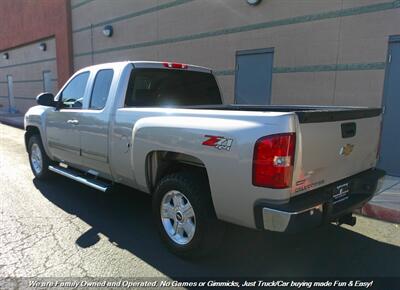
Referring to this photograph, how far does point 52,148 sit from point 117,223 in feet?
6.86

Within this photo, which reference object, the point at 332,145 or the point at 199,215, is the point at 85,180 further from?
the point at 332,145

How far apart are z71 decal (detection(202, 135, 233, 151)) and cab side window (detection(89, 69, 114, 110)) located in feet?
6.61

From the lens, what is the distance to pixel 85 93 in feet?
16.3

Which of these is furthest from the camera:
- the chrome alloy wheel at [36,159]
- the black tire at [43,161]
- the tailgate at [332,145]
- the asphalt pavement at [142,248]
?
the chrome alloy wheel at [36,159]

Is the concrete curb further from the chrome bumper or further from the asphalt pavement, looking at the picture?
the chrome bumper

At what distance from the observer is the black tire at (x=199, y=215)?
3.27m

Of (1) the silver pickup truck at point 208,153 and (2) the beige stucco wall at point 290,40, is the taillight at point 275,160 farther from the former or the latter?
(2) the beige stucco wall at point 290,40

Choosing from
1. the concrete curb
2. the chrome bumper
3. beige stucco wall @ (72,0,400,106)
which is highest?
beige stucco wall @ (72,0,400,106)

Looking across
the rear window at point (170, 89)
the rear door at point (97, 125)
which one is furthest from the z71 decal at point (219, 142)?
the rear door at point (97, 125)

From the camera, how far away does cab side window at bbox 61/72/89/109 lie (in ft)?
16.9

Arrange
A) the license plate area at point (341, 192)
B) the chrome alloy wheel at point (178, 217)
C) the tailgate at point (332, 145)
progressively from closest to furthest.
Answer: the tailgate at point (332, 145), the license plate area at point (341, 192), the chrome alloy wheel at point (178, 217)

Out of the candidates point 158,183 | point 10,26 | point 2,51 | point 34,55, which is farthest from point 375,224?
point 2,51

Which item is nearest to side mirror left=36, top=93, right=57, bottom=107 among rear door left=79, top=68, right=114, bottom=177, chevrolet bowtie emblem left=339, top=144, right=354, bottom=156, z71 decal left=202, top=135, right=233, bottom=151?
rear door left=79, top=68, right=114, bottom=177

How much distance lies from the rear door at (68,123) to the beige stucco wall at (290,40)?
4630 millimetres
